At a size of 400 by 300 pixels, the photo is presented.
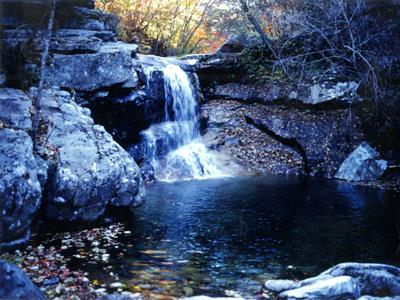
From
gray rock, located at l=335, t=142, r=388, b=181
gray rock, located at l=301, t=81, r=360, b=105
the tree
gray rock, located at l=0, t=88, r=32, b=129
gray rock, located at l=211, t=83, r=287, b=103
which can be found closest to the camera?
gray rock, located at l=0, t=88, r=32, b=129

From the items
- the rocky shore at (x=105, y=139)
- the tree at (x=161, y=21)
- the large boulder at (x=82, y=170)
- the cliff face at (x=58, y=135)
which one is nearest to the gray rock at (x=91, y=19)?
the rocky shore at (x=105, y=139)

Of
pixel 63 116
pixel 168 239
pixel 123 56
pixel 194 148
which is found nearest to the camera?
pixel 168 239

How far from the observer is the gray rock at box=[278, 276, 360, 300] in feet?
15.9

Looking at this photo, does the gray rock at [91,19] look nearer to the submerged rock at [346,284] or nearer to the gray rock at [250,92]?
the gray rock at [250,92]

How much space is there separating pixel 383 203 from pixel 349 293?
21.3ft

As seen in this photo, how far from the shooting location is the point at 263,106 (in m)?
17.3

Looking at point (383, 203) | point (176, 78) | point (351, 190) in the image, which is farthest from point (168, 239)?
point (176, 78)

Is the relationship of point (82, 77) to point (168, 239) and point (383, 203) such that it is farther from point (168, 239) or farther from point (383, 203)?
point (383, 203)

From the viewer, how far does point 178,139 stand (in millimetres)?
15469

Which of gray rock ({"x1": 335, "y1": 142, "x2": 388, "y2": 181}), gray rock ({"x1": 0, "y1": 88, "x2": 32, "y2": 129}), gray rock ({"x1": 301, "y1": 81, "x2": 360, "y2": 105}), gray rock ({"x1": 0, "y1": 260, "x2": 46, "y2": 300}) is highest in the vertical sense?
gray rock ({"x1": 301, "y1": 81, "x2": 360, "y2": 105})

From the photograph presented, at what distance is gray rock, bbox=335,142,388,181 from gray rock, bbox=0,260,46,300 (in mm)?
11572

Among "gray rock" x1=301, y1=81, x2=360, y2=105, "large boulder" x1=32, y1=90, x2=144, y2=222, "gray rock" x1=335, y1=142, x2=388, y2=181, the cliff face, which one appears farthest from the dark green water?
"gray rock" x1=301, y1=81, x2=360, y2=105

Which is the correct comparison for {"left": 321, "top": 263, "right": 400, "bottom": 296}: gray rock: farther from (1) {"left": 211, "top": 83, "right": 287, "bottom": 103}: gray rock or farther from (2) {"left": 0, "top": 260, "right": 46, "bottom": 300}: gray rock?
(1) {"left": 211, "top": 83, "right": 287, "bottom": 103}: gray rock

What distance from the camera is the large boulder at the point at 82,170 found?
24.7ft
